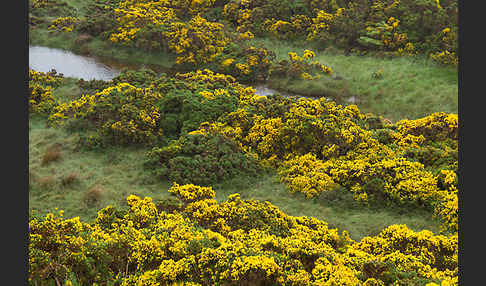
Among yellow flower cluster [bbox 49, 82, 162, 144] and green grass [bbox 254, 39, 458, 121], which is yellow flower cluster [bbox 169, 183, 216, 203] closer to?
yellow flower cluster [bbox 49, 82, 162, 144]

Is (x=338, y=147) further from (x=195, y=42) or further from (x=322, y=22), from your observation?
(x=322, y=22)

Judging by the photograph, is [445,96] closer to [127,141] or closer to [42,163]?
[127,141]

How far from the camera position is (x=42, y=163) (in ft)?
57.2

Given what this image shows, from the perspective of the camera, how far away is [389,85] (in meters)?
26.3

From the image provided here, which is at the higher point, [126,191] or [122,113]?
[122,113]

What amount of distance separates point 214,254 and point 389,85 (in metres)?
21.1

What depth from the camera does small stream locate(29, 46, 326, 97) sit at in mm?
29406

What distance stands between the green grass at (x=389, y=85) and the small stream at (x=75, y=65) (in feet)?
8.04

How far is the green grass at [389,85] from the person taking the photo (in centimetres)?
2397

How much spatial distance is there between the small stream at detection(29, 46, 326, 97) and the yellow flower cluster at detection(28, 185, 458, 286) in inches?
685

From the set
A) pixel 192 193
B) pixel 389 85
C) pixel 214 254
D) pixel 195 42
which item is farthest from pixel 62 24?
pixel 214 254

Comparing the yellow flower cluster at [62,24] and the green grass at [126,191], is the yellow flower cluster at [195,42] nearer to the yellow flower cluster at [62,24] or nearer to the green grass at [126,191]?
the yellow flower cluster at [62,24]

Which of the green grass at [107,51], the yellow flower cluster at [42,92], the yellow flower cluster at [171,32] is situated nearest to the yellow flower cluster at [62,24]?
the green grass at [107,51]

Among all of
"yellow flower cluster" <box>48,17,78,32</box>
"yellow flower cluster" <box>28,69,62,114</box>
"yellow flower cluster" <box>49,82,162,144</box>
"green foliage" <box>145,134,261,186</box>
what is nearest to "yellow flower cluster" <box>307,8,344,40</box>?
"yellow flower cluster" <box>49,82,162,144</box>
